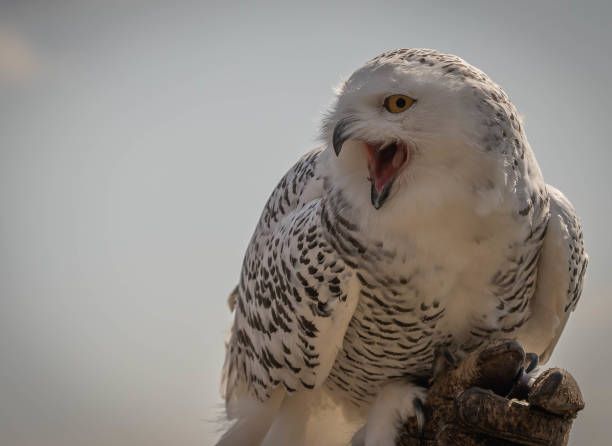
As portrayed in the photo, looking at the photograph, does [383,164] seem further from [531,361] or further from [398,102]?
[531,361]

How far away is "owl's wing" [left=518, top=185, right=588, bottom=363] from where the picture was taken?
203 cm

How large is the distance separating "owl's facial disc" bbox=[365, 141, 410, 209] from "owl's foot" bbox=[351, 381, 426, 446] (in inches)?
26.3

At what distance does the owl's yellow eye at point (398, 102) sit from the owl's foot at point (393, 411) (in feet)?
2.97

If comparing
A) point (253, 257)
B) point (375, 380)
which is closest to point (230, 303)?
point (253, 257)

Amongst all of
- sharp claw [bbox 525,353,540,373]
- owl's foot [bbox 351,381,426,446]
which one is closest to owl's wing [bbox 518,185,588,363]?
sharp claw [bbox 525,353,540,373]

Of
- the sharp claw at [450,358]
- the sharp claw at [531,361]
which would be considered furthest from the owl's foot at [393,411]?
the sharp claw at [531,361]

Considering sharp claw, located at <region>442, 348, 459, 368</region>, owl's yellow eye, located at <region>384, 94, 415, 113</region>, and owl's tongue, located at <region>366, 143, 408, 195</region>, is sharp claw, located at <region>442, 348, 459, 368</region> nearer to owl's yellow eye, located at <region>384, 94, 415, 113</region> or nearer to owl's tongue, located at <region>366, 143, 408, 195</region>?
owl's tongue, located at <region>366, 143, 408, 195</region>

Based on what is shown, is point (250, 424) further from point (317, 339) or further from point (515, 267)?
point (515, 267)

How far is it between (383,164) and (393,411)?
2.68 feet

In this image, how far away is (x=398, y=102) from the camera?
1.78 metres

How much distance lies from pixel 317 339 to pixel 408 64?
863 mm

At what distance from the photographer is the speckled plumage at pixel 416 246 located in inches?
69.5

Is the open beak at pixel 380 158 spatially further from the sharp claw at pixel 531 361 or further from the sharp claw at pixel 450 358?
the sharp claw at pixel 531 361

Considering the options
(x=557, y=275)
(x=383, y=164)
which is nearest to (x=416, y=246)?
(x=383, y=164)
